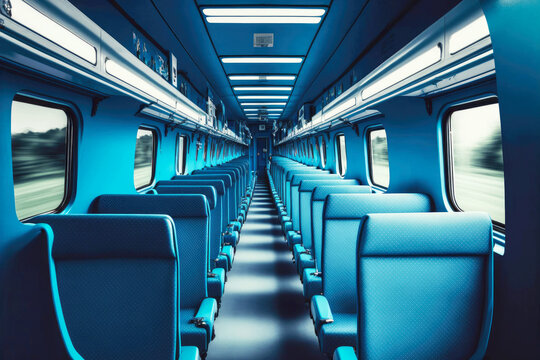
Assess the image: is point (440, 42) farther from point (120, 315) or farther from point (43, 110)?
point (43, 110)

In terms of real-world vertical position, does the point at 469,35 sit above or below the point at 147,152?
above

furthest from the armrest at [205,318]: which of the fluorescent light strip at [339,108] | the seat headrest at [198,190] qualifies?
the fluorescent light strip at [339,108]

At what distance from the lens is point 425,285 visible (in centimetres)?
149

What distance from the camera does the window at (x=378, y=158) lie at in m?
4.68

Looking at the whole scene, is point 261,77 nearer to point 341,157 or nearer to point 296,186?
point 341,157

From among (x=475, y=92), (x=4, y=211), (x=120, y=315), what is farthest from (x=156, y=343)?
(x=475, y=92)

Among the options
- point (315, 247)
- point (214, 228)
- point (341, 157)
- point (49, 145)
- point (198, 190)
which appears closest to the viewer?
point (49, 145)

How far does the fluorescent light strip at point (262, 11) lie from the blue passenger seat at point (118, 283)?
8.75 ft

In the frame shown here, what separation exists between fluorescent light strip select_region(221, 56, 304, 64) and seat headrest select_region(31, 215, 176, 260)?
4.29 metres

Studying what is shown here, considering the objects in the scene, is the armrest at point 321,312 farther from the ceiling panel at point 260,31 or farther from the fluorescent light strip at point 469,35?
the ceiling panel at point 260,31

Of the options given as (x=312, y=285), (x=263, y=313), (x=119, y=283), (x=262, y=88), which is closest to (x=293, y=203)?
(x=263, y=313)

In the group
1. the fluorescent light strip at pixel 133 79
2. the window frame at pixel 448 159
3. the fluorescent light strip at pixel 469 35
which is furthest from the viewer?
the window frame at pixel 448 159

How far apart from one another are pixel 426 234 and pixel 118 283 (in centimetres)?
146

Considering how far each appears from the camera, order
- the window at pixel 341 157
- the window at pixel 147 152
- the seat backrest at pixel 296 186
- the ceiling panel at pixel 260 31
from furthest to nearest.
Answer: the window at pixel 341 157 < the window at pixel 147 152 < the seat backrest at pixel 296 186 < the ceiling panel at pixel 260 31
